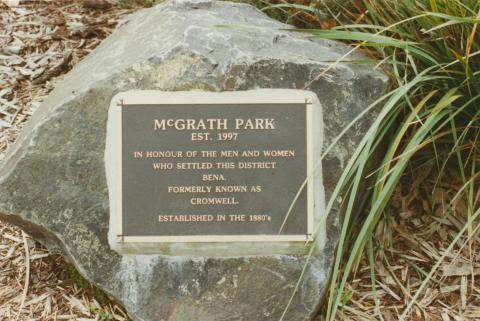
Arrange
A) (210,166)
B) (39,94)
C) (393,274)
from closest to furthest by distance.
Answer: (210,166)
(393,274)
(39,94)

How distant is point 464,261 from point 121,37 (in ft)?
5.71

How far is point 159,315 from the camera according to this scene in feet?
8.33

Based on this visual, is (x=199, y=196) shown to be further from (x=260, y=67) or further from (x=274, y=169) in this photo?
(x=260, y=67)

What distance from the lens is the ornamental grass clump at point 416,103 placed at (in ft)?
8.28

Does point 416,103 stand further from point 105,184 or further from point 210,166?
point 105,184

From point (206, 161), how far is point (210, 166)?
0.08 feet

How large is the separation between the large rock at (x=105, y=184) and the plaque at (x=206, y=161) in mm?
67

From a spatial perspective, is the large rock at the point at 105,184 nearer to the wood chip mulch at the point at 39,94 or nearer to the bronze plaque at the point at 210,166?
the bronze plaque at the point at 210,166

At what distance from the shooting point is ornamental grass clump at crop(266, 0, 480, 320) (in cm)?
252

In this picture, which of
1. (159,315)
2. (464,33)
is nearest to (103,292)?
(159,315)

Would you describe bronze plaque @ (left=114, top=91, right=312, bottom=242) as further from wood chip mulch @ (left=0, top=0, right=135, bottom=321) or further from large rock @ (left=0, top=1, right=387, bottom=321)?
wood chip mulch @ (left=0, top=0, right=135, bottom=321)

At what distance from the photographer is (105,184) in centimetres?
260

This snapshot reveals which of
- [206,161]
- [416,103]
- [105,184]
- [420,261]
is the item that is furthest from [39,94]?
[420,261]

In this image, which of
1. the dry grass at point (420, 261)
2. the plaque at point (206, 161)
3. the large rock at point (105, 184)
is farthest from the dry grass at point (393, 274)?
the plaque at point (206, 161)
